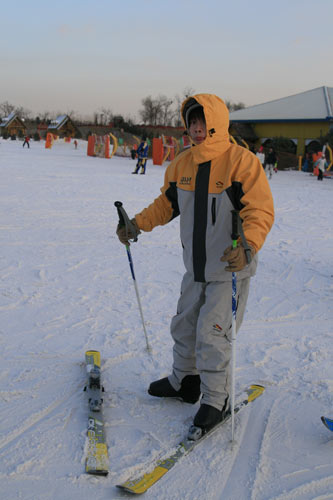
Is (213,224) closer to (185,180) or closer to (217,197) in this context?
(217,197)

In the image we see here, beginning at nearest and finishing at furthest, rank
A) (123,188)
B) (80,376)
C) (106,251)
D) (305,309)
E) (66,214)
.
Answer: (80,376), (305,309), (106,251), (66,214), (123,188)

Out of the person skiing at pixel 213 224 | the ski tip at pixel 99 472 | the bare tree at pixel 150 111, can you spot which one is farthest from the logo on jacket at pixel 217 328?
the bare tree at pixel 150 111

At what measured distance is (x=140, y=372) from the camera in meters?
3.42

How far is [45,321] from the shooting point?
4.33m

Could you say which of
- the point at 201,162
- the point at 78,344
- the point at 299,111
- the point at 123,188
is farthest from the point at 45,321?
the point at 299,111

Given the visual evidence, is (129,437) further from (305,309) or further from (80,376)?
(305,309)

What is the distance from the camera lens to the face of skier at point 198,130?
2.72m

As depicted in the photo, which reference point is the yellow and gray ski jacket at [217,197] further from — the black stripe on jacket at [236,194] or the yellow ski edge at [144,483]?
the yellow ski edge at [144,483]

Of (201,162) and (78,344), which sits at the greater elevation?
(201,162)

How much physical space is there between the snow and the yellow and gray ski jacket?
0.94 metres

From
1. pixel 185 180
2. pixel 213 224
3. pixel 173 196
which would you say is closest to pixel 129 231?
pixel 173 196

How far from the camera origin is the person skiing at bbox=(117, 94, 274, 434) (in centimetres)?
257

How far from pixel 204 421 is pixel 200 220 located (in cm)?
112

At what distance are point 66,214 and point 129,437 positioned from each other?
7315mm
